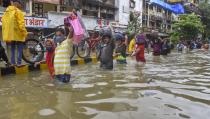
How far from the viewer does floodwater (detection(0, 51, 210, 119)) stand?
15.6 ft

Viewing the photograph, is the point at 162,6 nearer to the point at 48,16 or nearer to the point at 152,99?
the point at 48,16

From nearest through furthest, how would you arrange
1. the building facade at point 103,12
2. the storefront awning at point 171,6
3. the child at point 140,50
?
the child at point 140,50
the building facade at point 103,12
the storefront awning at point 171,6

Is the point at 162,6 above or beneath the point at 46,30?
above

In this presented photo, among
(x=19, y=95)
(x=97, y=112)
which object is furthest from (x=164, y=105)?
(x=19, y=95)

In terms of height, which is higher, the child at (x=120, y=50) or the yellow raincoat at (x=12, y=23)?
the yellow raincoat at (x=12, y=23)

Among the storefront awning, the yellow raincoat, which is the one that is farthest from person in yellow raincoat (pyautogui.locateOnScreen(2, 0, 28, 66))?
the storefront awning

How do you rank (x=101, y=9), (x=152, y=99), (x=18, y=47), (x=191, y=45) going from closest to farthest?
(x=152, y=99) → (x=18, y=47) → (x=101, y=9) → (x=191, y=45)

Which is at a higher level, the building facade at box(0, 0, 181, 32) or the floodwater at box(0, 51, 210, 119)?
the building facade at box(0, 0, 181, 32)

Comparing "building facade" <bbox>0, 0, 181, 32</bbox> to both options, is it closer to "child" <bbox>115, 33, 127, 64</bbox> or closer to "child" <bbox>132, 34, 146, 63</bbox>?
"child" <bbox>132, 34, 146, 63</bbox>

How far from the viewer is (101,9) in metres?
39.4

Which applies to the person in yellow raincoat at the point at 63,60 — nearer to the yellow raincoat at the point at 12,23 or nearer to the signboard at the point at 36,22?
the yellow raincoat at the point at 12,23

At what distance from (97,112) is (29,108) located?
0.92m

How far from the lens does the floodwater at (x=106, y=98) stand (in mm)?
4754

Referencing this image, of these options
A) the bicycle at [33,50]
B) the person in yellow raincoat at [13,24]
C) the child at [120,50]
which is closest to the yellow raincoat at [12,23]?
the person in yellow raincoat at [13,24]
